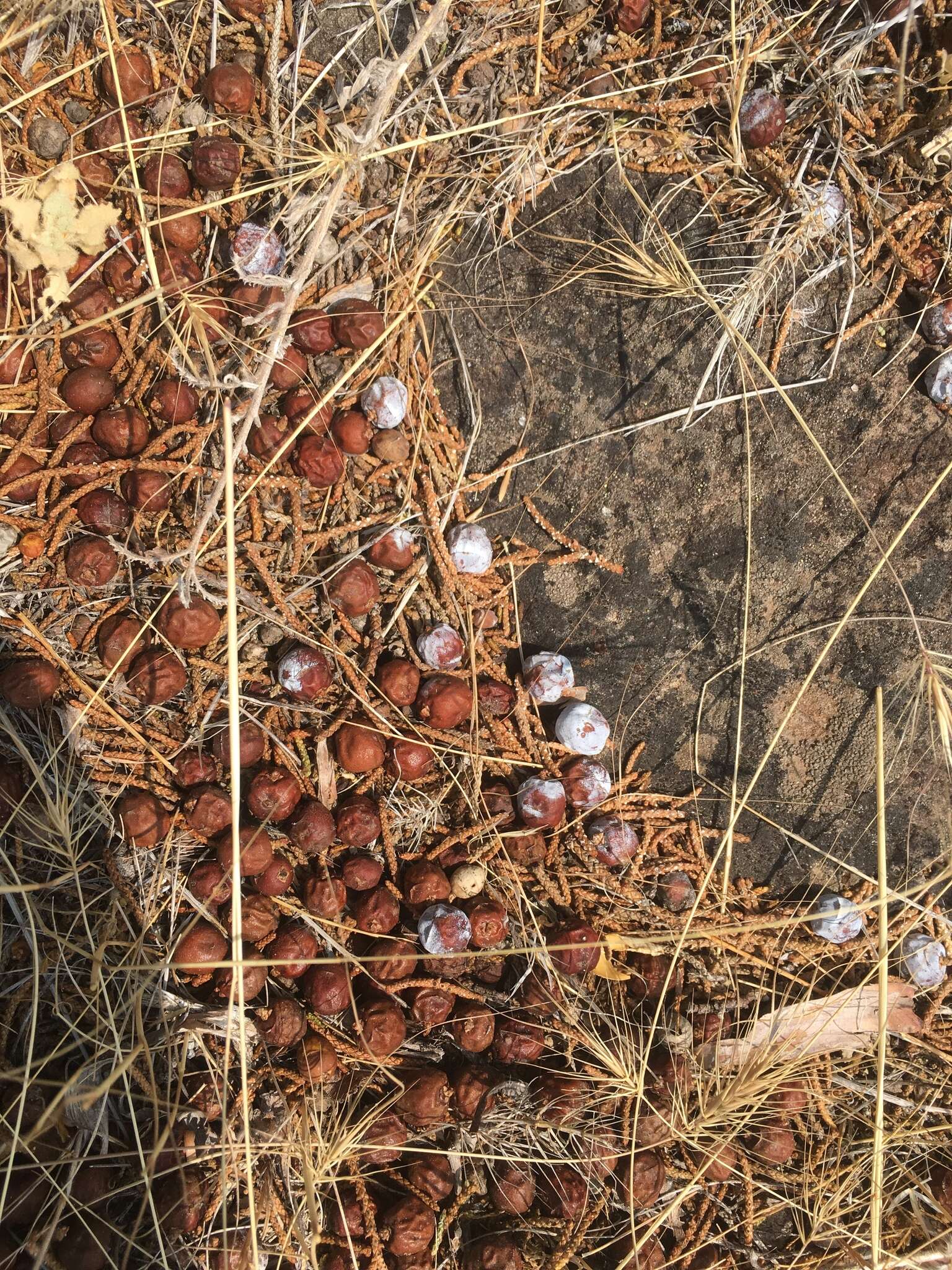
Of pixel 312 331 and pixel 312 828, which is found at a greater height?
pixel 312 331

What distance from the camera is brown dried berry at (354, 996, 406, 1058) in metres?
2.87

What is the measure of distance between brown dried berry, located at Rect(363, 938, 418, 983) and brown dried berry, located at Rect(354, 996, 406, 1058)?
0.08 m

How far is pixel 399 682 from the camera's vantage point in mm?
2967

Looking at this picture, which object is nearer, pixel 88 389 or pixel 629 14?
pixel 88 389

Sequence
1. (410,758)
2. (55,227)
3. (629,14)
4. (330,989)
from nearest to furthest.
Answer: (55,227) → (330,989) → (410,758) → (629,14)

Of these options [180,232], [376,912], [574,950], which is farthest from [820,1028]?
[180,232]

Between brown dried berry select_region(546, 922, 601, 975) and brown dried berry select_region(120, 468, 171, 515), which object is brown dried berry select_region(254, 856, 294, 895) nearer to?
brown dried berry select_region(546, 922, 601, 975)

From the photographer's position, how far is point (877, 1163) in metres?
2.52

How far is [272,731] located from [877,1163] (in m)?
2.23

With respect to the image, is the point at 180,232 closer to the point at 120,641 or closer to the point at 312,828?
the point at 120,641

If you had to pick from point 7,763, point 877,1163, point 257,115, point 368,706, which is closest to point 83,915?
point 7,763

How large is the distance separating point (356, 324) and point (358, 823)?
167 cm

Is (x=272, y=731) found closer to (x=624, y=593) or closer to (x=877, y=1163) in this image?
(x=624, y=593)

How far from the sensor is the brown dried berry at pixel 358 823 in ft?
9.71
